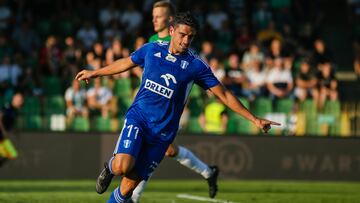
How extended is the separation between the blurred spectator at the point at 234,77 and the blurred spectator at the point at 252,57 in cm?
27

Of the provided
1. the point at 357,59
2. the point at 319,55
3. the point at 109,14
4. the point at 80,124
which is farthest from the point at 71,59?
the point at 357,59

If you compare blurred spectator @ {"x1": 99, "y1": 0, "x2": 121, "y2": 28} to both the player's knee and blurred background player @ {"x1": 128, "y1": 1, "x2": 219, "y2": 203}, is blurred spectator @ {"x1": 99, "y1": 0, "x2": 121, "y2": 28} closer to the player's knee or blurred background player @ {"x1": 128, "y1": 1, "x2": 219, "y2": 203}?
blurred background player @ {"x1": 128, "y1": 1, "x2": 219, "y2": 203}

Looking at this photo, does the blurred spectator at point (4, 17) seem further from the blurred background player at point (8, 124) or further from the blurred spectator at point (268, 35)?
the blurred spectator at point (268, 35)

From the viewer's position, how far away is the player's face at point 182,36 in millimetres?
9281

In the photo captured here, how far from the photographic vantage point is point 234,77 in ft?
68.6

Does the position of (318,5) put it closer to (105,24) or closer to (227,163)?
(105,24)

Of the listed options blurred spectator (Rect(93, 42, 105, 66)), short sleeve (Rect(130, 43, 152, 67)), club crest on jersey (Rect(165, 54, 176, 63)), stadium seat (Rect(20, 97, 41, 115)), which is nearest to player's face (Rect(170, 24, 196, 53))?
club crest on jersey (Rect(165, 54, 176, 63))

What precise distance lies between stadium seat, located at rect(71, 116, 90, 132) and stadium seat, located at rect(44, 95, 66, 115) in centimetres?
40

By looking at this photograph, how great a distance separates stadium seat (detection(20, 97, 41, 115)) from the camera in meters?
20.0

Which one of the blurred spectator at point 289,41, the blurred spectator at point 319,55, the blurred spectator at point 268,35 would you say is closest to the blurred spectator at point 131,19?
the blurred spectator at point 268,35

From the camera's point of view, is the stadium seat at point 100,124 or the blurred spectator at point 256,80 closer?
the stadium seat at point 100,124

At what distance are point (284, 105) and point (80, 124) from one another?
185 inches

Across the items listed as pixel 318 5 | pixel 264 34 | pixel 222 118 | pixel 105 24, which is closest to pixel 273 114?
pixel 222 118

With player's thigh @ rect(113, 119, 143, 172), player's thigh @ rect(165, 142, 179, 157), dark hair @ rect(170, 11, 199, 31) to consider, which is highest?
dark hair @ rect(170, 11, 199, 31)
